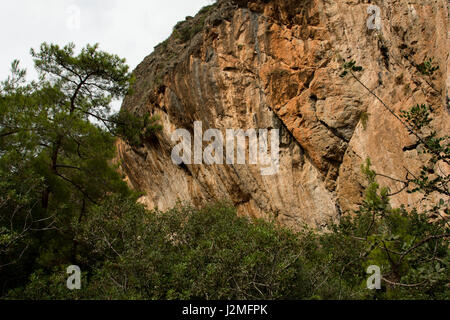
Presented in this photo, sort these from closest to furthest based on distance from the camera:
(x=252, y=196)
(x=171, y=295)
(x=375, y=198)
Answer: (x=375, y=198), (x=171, y=295), (x=252, y=196)

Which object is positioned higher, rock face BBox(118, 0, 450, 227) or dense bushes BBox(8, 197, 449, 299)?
rock face BBox(118, 0, 450, 227)

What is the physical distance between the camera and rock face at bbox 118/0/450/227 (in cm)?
837

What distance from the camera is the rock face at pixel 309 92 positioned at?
837cm

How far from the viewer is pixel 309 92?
10.7 m

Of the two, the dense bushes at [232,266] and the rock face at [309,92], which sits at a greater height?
the rock face at [309,92]

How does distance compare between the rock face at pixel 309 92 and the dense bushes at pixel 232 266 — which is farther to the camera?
the rock face at pixel 309 92

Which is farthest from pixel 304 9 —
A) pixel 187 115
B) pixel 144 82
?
pixel 144 82

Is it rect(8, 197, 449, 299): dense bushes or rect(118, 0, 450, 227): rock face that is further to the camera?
rect(118, 0, 450, 227): rock face

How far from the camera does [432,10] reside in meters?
7.82

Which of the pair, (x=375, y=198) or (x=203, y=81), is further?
(x=203, y=81)
